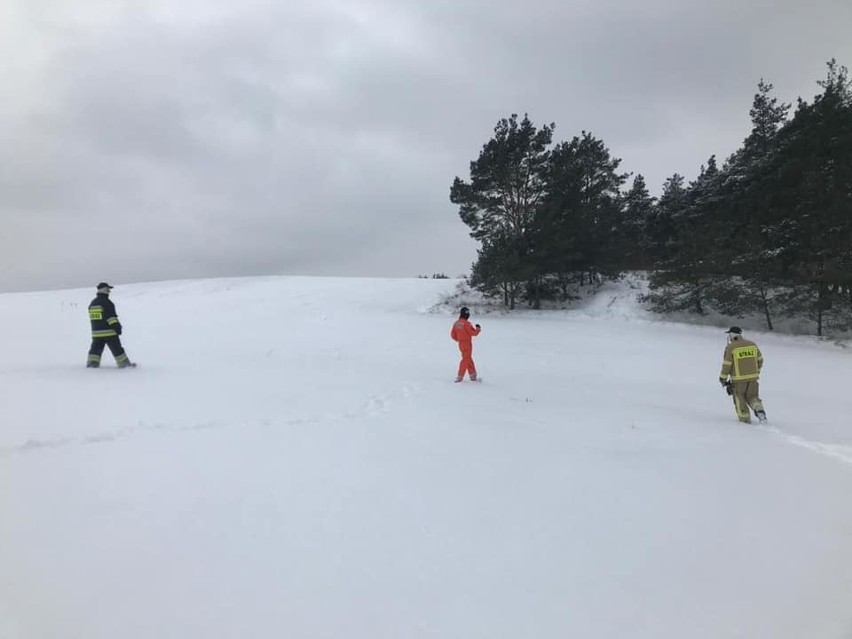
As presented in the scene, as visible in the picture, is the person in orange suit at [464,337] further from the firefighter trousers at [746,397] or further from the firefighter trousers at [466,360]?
the firefighter trousers at [746,397]

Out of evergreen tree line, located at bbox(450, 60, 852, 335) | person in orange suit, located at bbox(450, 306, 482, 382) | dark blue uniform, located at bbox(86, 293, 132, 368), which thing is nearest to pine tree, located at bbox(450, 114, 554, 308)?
evergreen tree line, located at bbox(450, 60, 852, 335)

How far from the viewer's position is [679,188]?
1452 inches

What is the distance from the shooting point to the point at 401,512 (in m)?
3.68

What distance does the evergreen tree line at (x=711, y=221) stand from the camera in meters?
19.4

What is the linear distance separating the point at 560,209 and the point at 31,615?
26.8 meters

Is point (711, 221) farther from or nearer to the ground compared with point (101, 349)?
farther from the ground

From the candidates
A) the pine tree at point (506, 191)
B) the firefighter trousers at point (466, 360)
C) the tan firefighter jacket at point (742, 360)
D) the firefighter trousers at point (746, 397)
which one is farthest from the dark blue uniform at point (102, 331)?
the pine tree at point (506, 191)

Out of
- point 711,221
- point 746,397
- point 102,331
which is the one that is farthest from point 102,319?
point 711,221

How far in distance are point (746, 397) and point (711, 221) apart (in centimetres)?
2167

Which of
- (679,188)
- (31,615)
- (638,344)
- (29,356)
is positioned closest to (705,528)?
(31,615)

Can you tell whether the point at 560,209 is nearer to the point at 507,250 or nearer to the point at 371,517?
the point at 507,250

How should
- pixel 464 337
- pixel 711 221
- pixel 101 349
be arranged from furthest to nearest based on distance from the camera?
1. pixel 711 221
2. pixel 464 337
3. pixel 101 349

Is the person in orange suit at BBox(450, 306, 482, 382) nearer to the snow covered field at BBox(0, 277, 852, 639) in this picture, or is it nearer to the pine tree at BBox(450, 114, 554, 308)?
the snow covered field at BBox(0, 277, 852, 639)

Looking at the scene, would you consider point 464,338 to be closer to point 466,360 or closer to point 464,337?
point 464,337
